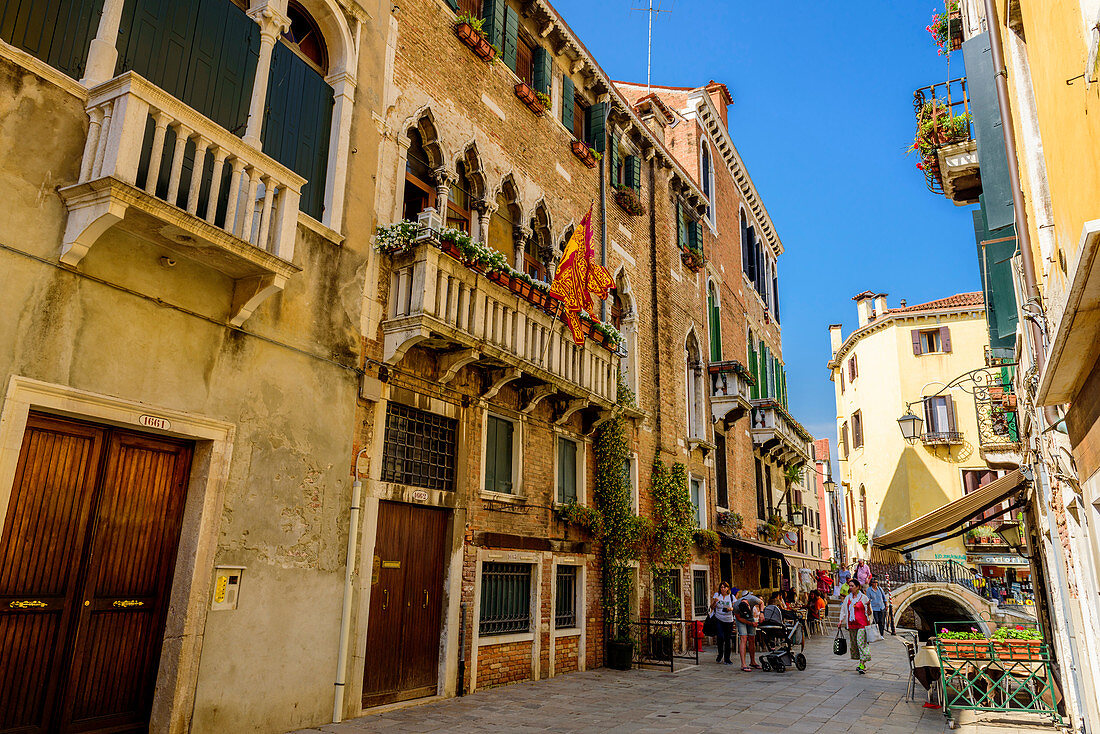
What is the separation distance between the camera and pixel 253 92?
7.70 metres

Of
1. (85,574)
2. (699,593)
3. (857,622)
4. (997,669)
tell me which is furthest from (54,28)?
(699,593)

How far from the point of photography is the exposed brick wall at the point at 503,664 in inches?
389

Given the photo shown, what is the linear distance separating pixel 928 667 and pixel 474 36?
1141 cm

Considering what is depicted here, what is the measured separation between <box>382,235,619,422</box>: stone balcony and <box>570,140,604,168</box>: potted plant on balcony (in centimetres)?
421

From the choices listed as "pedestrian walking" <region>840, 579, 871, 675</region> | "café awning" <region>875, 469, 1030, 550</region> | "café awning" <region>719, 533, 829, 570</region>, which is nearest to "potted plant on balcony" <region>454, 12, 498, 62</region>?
"café awning" <region>875, 469, 1030, 550</region>

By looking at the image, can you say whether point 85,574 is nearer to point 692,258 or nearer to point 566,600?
point 566,600

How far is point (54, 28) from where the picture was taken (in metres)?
5.96

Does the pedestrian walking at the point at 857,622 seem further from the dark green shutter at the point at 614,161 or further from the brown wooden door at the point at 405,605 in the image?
the dark green shutter at the point at 614,161

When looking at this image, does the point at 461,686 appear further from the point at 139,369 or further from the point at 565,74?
the point at 565,74

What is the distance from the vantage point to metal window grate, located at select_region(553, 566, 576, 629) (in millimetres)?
11859

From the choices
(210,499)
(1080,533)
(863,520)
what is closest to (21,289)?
(210,499)

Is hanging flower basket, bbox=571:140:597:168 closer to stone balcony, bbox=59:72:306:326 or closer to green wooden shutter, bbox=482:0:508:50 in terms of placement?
green wooden shutter, bbox=482:0:508:50

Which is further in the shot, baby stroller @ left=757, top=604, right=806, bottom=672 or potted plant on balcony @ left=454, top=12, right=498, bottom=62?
baby stroller @ left=757, top=604, right=806, bottom=672

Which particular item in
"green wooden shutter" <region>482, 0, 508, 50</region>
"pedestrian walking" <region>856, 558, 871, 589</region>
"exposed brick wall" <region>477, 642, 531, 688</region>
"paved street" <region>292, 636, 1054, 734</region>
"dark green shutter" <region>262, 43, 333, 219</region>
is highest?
"green wooden shutter" <region>482, 0, 508, 50</region>
